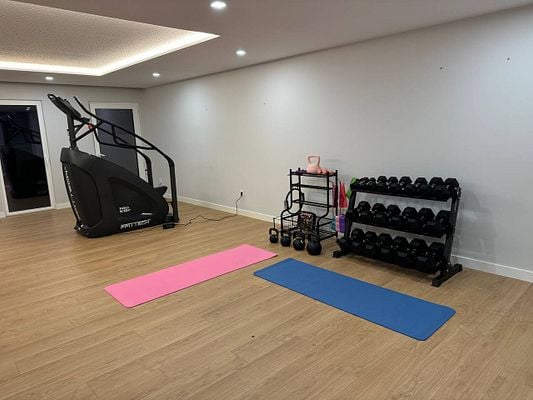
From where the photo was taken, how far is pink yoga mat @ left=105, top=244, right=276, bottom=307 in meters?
3.18

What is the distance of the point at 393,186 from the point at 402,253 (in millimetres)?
673

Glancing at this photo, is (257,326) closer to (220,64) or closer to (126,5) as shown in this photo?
(126,5)

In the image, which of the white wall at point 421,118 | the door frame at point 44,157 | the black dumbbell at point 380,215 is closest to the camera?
the white wall at point 421,118

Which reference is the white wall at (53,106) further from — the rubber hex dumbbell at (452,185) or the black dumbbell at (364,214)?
the rubber hex dumbbell at (452,185)

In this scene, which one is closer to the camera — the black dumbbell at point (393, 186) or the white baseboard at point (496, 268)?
the white baseboard at point (496, 268)

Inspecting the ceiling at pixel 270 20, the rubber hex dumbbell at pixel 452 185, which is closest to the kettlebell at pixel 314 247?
the rubber hex dumbbell at pixel 452 185

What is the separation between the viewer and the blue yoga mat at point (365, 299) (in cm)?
256

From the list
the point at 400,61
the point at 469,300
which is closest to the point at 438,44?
the point at 400,61

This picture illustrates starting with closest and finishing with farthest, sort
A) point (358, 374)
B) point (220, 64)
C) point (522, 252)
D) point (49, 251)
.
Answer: point (358, 374), point (522, 252), point (49, 251), point (220, 64)

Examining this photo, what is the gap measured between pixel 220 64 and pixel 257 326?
385 centimetres

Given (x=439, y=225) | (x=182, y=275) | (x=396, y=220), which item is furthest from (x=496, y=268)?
(x=182, y=275)

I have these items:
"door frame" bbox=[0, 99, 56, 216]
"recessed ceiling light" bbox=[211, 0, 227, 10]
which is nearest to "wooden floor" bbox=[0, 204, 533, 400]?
"recessed ceiling light" bbox=[211, 0, 227, 10]

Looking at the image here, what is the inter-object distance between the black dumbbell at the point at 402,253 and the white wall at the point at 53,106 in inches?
248

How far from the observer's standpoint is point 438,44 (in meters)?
3.43
